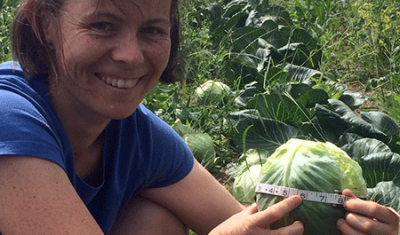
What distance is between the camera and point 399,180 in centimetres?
300

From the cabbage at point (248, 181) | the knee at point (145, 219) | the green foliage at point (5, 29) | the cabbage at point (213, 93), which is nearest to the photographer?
the knee at point (145, 219)

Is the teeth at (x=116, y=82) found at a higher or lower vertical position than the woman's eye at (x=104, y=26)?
lower

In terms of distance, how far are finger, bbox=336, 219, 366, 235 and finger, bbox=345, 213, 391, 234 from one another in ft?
0.04

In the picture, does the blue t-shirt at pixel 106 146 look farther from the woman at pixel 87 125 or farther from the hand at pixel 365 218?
the hand at pixel 365 218

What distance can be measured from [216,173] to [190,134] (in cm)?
34

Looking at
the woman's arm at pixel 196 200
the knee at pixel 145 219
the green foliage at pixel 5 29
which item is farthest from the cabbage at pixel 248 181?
the green foliage at pixel 5 29

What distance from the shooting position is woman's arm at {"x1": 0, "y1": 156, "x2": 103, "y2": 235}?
1731 millimetres

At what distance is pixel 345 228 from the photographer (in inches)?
77.4

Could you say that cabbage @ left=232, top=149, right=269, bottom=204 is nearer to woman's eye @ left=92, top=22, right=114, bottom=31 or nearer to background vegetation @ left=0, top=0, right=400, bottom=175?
background vegetation @ left=0, top=0, right=400, bottom=175

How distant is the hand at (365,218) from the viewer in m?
1.92

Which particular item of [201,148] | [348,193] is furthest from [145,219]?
[201,148]

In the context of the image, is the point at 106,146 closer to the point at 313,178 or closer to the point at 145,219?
the point at 145,219

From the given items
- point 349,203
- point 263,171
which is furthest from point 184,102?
point 349,203

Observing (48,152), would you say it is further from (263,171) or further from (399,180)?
(399,180)
